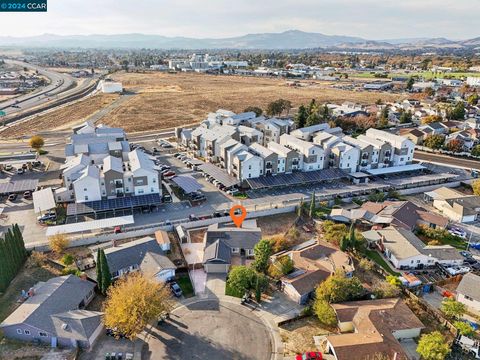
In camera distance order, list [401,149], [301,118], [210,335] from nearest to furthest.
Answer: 1. [210,335]
2. [401,149]
3. [301,118]

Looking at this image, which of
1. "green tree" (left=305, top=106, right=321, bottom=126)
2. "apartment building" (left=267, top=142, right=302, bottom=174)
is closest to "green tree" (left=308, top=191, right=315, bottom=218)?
"apartment building" (left=267, top=142, right=302, bottom=174)

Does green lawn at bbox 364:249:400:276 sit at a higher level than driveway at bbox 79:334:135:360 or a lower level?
higher

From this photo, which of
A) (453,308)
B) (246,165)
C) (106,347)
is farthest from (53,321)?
(246,165)

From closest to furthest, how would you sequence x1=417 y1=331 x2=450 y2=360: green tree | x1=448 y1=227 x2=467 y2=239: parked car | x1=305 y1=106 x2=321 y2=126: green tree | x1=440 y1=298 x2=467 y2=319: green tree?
x1=417 y1=331 x2=450 y2=360: green tree, x1=440 y1=298 x2=467 y2=319: green tree, x1=448 y1=227 x2=467 y2=239: parked car, x1=305 y1=106 x2=321 y2=126: green tree

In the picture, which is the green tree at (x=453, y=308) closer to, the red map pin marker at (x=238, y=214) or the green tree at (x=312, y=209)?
the green tree at (x=312, y=209)

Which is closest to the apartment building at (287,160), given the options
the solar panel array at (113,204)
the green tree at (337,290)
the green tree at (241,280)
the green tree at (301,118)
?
the solar panel array at (113,204)

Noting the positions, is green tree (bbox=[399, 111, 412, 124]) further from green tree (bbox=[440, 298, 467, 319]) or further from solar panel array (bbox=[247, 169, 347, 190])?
green tree (bbox=[440, 298, 467, 319])

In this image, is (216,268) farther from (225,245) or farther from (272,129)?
(272,129)
